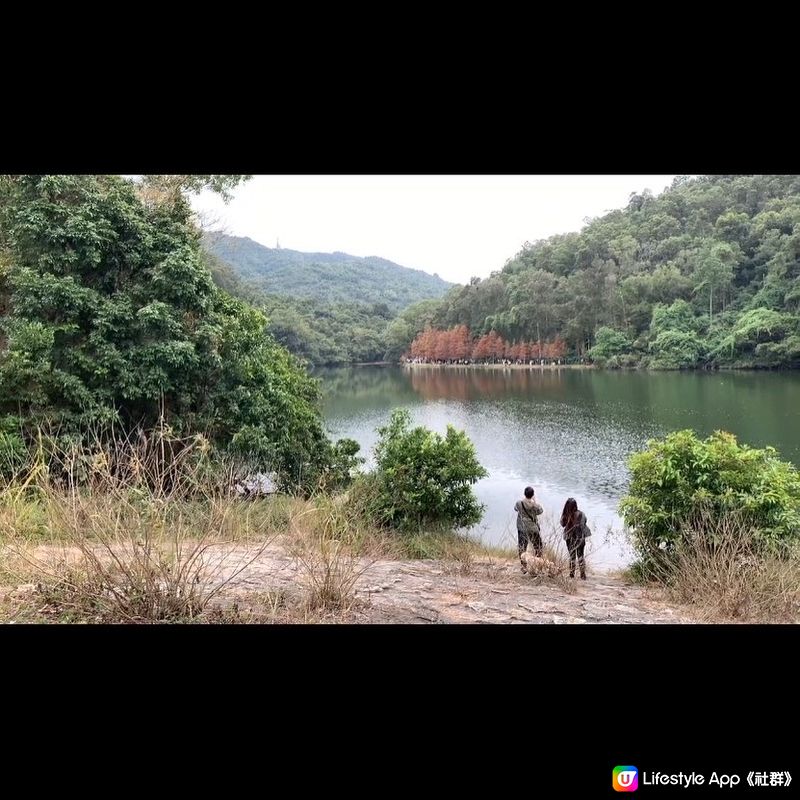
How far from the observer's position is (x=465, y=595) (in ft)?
12.1

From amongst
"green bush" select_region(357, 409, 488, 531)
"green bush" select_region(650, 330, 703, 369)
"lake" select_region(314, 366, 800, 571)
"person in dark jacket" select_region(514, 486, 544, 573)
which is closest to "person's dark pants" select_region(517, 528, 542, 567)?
"person in dark jacket" select_region(514, 486, 544, 573)

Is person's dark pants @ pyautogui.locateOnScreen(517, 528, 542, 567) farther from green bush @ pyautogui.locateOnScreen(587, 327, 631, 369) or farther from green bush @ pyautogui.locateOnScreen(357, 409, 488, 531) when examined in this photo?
green bush @ pyautogui.locateOnScreen(587, 327, 631, 369)

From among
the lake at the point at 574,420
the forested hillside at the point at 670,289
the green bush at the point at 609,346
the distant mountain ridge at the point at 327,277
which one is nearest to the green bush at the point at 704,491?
the lake at the point at 574,420

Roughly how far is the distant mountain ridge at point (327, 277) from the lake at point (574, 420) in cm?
909

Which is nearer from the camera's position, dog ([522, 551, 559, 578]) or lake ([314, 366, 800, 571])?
dog ([522, 551, 559, 578])

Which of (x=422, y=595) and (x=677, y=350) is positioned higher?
(x=677, y=350)

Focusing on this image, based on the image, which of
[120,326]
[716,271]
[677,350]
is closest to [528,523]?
[120,326]

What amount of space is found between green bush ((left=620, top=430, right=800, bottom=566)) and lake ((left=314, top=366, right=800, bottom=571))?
779 millimetres

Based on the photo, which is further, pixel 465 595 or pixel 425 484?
pixel 425 484

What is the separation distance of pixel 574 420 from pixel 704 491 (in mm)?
12893

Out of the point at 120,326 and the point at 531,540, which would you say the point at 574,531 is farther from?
the point at 120,326

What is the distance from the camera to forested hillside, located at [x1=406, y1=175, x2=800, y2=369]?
2945 centimetres
